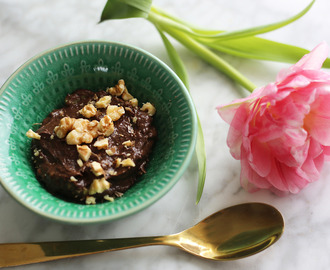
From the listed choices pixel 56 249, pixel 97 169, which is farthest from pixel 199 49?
pixel 56 249

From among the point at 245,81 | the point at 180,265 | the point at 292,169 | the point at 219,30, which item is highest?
the point at 219,30

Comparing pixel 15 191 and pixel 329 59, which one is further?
pixel 329 59

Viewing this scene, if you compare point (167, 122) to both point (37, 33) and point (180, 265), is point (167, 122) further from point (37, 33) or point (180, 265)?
point (37, 33)

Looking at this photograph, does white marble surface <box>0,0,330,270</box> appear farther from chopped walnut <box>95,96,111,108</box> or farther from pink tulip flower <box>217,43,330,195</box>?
chopped walnut <box>95,96,111,108</box>

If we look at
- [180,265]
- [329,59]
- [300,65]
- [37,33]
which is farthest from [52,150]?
[329,59]

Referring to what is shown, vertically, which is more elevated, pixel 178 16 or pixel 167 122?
pixel 178 16

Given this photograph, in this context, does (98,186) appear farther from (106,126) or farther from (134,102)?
(134,102)

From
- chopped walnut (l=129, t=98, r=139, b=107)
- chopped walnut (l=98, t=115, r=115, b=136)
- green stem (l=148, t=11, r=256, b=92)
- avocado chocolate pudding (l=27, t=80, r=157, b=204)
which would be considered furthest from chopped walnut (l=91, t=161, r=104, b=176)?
green stem (l=148, t=11, r=256, b=92)

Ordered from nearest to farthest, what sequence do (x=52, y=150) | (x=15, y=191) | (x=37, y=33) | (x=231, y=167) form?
(x=15, y=191) → (x=52, y=150) → (x=231, y=167) → (x=37, y=33)
